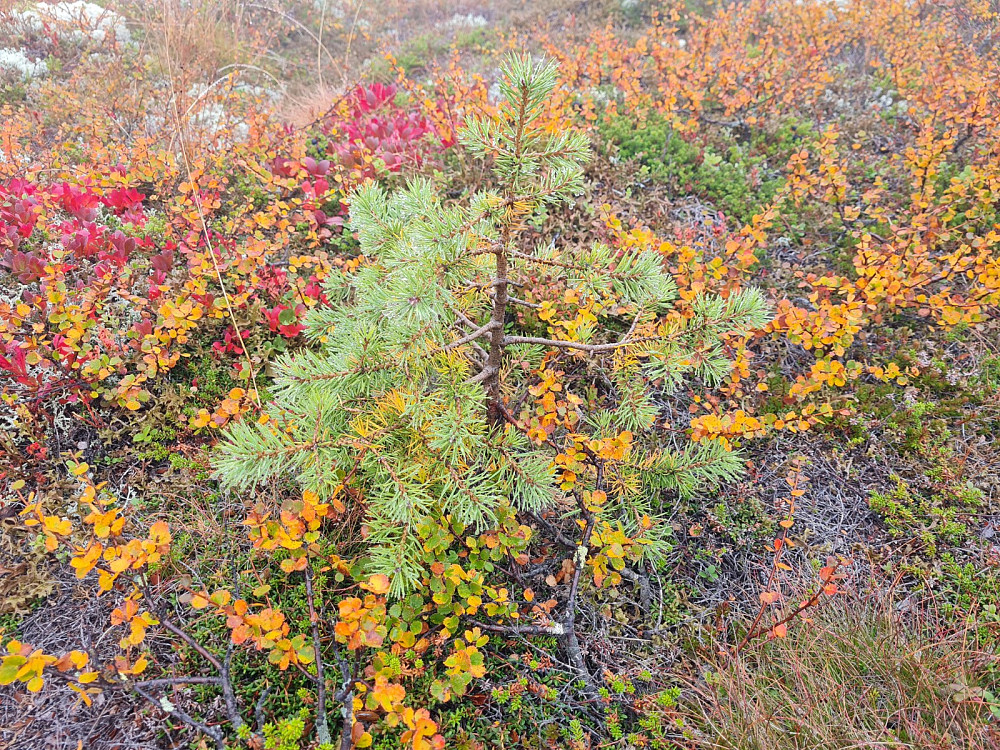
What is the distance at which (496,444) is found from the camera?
2072 mm

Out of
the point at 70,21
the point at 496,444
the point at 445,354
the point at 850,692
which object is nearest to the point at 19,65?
the point at 70,21

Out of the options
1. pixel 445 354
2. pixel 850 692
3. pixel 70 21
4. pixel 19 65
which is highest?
pixel 70 21

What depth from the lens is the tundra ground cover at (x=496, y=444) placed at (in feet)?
6.17

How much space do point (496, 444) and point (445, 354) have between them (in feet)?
1.34

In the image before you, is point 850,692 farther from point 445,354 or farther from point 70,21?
point 70,21

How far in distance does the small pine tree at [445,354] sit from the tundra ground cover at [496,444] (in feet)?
0.05

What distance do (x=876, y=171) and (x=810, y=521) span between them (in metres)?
3.76

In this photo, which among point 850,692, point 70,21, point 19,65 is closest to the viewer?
point 850,692

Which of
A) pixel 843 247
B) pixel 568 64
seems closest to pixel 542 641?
pixel 843 247

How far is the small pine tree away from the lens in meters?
1.64

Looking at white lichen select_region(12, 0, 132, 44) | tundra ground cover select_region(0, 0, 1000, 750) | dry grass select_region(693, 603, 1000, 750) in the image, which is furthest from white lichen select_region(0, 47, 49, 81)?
dry grass select_region(693, 603, 1000, 750)

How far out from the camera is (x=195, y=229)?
12.2ft

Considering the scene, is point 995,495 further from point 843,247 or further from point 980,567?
point 843,247

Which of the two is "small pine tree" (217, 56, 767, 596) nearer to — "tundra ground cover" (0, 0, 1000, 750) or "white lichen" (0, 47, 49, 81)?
"tundra ground cover" (0, 0, 1000, 750)
